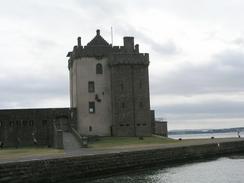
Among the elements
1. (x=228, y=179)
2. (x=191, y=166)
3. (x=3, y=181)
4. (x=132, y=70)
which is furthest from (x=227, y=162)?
(x=3, y=181)

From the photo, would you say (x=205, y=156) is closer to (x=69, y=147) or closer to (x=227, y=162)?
(x=227, y=162)

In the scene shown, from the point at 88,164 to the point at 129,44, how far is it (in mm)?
32473

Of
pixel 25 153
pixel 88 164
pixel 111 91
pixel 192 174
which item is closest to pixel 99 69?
pixel 111 91

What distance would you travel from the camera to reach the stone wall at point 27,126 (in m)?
66.0

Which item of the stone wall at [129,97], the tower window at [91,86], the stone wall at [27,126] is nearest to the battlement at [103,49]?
the stone wall at [129,97]

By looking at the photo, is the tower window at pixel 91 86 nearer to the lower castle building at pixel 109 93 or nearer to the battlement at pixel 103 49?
the lower castle building at pixel 109 93

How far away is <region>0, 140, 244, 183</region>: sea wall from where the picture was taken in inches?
1447

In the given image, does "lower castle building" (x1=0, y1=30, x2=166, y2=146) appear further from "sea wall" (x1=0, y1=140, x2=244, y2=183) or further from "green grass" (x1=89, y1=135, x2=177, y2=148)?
"sea wall" (x1=0, y1=140, x2=244, y2=183)

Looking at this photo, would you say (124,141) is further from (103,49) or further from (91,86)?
(103,49)

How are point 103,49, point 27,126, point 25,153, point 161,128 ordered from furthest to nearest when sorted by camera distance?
point 161,128 → point 103,49 → point 27,126 → point 25,153

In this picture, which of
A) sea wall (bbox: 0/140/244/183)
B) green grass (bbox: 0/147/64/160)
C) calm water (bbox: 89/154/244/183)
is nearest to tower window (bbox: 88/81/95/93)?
sea wall (bbox: 0/140/244/183)

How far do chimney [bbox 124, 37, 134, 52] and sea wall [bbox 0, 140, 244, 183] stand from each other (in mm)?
18260

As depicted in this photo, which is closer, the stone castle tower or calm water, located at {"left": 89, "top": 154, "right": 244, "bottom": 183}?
calm water, located at {"left": 89, "top": 154, "right": 244, "bottom": 183}

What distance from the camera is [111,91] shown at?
2795 inches
